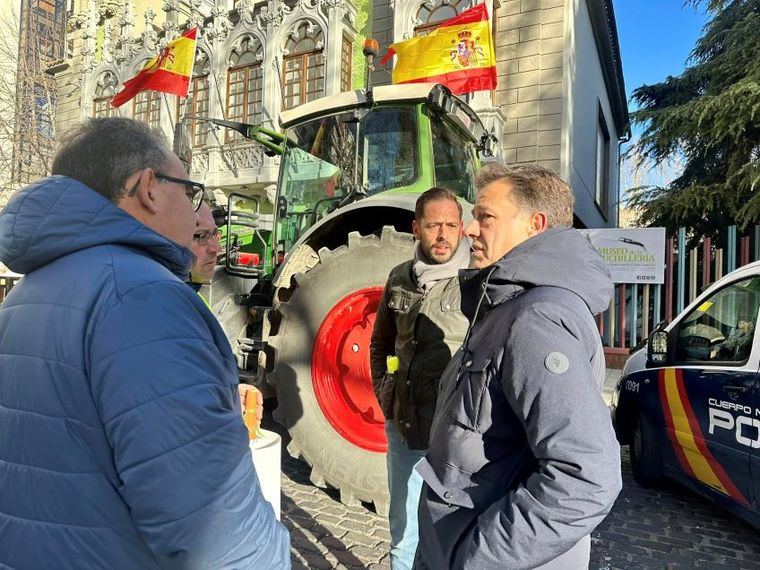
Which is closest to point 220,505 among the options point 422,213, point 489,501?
point 489,501

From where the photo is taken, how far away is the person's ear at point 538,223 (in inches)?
60.9

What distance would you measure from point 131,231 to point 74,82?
2138cm

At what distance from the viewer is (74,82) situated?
18.8 metres

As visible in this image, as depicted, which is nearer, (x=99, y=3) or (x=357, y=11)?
(x=357, y=11)

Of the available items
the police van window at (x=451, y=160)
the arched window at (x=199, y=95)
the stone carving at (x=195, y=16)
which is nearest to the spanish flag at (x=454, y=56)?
the police van window at (x=451, y=160)

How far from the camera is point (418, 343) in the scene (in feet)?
7.97

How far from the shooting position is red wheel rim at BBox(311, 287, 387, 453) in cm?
358

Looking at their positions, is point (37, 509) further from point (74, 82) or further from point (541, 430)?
point (74, 82)

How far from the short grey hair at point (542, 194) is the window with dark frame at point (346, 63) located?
42.3 ft

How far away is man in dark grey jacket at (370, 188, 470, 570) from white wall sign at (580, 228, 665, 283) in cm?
694

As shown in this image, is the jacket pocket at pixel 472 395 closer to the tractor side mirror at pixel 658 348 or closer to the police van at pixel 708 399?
the police van at pixel 708 399

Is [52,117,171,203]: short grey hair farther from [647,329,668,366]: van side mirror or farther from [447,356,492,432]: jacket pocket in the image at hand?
[647,329,668,366]: van side mirror

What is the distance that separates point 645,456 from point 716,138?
758cm

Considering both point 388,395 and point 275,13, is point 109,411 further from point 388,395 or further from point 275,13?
point 275,13
